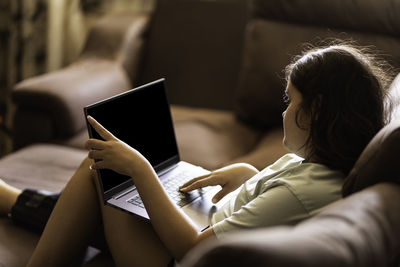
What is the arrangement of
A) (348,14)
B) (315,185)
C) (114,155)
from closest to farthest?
(315,185), (114,155), (348,14)

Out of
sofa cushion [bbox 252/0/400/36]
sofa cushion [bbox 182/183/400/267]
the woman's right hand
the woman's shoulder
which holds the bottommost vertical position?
the woman's right hand

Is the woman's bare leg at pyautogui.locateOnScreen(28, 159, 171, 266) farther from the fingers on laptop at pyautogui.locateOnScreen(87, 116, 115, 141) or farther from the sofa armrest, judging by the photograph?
the sofa armrest

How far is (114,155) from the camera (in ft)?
3.75

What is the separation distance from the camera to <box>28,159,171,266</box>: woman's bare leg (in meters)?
1.20

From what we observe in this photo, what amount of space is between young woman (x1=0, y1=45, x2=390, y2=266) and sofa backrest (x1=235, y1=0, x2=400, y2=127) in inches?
32.8

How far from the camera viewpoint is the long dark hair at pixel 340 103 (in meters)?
1.05

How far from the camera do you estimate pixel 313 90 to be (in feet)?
3.55

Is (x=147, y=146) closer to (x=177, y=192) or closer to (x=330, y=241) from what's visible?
(x=177, y=192)

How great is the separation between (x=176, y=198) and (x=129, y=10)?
1729 mm

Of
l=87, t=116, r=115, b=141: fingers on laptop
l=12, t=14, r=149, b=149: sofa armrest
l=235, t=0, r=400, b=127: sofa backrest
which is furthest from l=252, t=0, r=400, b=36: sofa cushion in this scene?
l=87, t=116, r=115, b=141: fingers on laptop

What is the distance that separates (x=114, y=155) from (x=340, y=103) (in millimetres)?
469

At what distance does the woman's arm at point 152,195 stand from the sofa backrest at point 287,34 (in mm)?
951

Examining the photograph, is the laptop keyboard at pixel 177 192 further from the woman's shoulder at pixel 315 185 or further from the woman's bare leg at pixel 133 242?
the woman's shoulder at pixel 315 185

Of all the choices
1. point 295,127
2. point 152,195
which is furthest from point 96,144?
point 295,127
